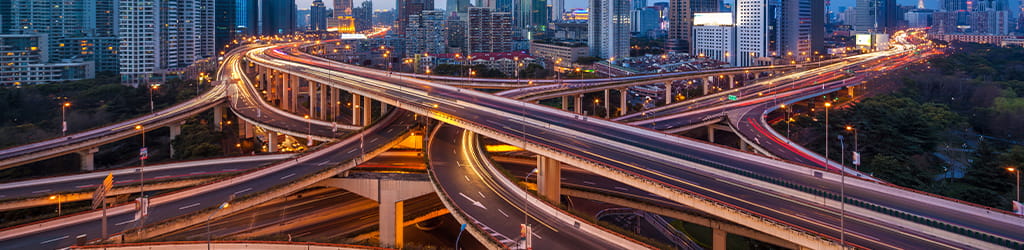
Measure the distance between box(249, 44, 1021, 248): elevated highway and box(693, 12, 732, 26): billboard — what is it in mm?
147957

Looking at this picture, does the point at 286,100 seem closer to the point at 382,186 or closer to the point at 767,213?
the point at 382,186

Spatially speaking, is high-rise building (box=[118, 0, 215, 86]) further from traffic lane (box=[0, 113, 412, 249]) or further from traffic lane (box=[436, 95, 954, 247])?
traffic lane (box=[436, 95, 954, 247])

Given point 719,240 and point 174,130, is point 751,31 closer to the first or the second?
point 719,240

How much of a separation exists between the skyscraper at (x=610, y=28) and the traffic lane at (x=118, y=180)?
143 meters

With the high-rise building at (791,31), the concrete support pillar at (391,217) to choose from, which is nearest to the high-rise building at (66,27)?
the concrete support pillar at (391,217)

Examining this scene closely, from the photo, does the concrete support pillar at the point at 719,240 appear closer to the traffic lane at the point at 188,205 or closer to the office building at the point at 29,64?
the traffic lane at the point at 188,205

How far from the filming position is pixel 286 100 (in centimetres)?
8569

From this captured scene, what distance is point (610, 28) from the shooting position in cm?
17712

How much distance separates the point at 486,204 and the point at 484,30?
159 m

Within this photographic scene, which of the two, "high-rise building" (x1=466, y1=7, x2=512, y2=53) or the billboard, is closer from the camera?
the billboard

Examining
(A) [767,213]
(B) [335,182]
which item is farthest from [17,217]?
(A) [767,213]

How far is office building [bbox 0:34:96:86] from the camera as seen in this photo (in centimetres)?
10394

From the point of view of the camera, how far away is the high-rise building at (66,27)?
127 meters

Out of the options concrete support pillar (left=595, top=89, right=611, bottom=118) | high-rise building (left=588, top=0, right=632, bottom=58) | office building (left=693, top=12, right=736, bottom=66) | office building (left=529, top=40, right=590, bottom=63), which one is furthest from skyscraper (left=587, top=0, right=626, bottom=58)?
concrete support pillar (left=595, top=89, right=611, bottom=118)
